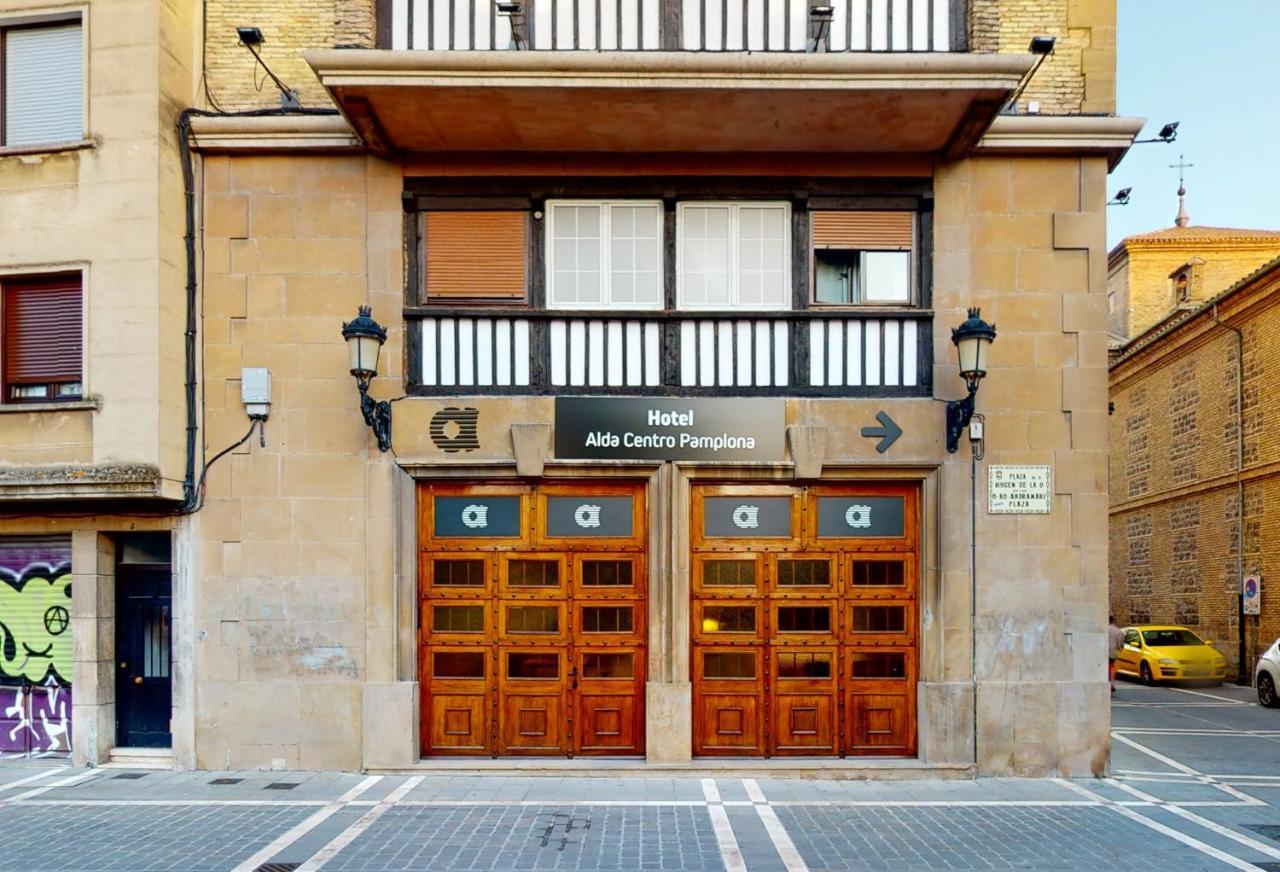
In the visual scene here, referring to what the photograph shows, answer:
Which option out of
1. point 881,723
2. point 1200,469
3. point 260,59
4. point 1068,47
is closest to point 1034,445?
point 881,723

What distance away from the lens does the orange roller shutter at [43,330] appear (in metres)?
10.1

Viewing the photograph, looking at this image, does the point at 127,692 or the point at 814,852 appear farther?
the point at 127,692

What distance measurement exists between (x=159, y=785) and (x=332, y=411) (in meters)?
4.15

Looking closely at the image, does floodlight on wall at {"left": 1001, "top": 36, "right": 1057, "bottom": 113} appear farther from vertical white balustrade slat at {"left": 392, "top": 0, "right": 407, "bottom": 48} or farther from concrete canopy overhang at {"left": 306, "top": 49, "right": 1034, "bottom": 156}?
vertical white balustrade slat at {"left": 392, "top": 0, "right": 407, "bottom": 48}

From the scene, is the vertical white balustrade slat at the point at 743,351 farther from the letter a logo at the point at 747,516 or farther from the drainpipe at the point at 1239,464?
the drainpipe at the point at 1239,464

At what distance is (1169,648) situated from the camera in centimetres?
1930

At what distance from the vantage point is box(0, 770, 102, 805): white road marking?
29.3ft

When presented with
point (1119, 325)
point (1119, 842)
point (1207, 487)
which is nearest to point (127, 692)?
point (1119, 842)

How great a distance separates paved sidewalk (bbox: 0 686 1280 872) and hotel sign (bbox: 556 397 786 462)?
3417mm

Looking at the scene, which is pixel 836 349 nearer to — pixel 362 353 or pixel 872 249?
pixel 872 249

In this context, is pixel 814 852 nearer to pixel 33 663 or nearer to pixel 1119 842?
pixel 1119 842

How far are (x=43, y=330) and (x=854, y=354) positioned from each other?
29.1 ft

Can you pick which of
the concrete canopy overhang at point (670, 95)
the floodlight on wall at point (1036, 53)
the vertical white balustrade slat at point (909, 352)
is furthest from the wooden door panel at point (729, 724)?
the floodlight on wall at point (1036, 53)

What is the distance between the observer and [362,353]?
946cm
